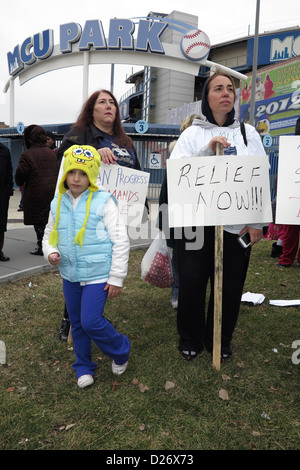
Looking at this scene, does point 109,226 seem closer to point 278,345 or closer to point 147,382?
point 147,382

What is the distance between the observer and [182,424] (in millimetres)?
2303

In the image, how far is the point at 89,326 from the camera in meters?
2.43

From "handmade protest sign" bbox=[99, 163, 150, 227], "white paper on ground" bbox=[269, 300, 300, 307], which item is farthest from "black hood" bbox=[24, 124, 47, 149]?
"white paper on ground" bbox=[269, 300, 300, 307]

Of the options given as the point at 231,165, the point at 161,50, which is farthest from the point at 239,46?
the point at 231,165

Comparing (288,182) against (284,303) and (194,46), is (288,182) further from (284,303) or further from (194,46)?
(194,46)

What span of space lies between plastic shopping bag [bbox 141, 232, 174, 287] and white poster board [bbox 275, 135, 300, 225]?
4.38ft

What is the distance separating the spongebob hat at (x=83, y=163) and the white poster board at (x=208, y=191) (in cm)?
54

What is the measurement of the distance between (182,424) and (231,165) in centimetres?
177

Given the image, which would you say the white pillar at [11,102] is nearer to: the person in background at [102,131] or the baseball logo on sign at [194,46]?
the baseball logo on sign at [194,46]

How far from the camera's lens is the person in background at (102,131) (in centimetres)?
301

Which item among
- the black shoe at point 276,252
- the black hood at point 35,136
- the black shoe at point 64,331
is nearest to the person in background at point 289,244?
the black shoe at point 276,252

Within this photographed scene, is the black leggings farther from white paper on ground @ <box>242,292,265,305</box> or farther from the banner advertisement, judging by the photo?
the banner advertisement

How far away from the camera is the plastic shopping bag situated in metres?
3.71
